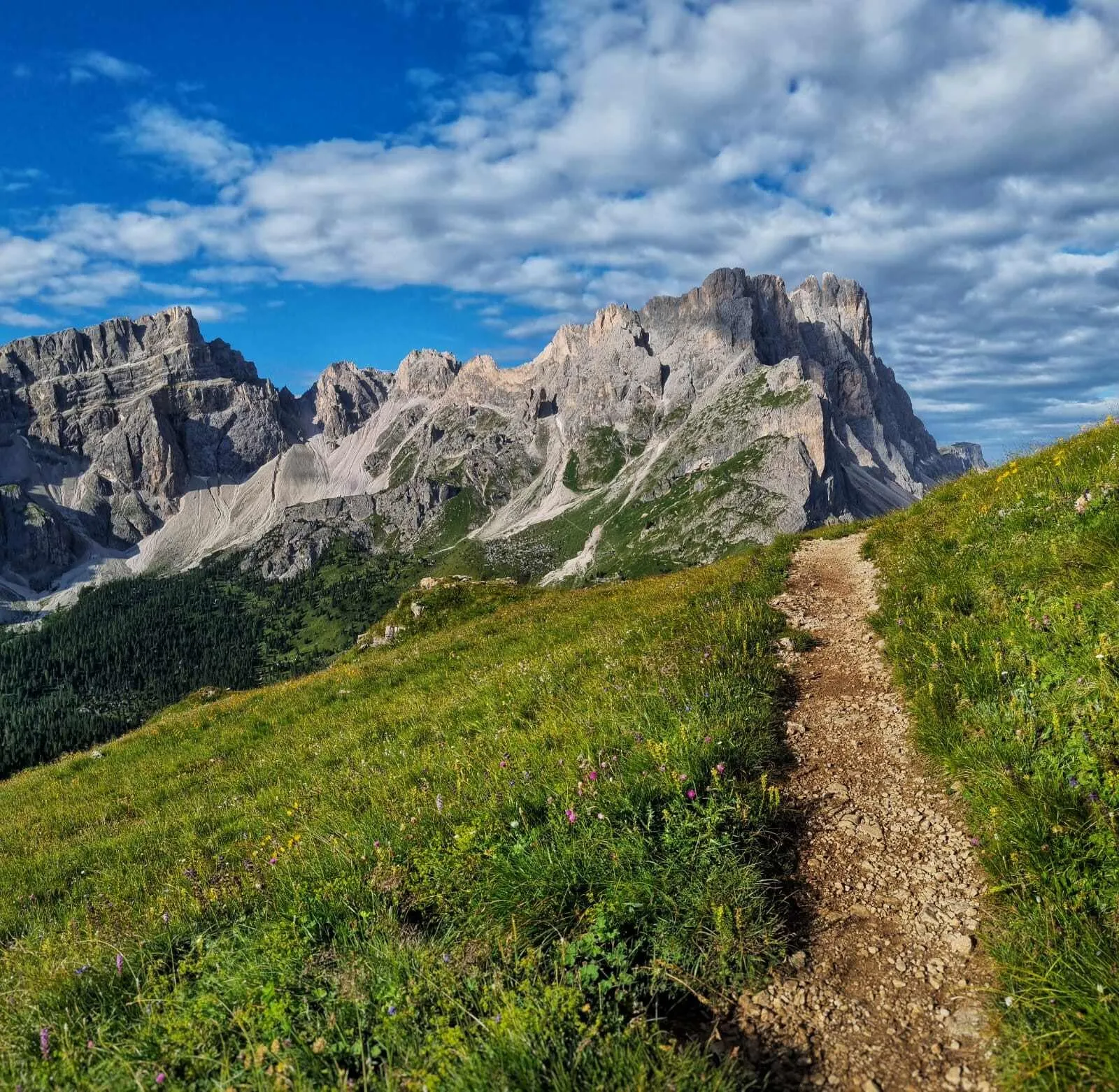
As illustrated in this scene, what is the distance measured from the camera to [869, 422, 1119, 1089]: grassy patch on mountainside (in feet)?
13.7

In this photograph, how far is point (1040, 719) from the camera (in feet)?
22.7

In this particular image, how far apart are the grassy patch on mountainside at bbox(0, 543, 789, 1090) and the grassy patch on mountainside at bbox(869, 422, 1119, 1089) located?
6.19 feet

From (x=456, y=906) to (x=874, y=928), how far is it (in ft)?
12.4

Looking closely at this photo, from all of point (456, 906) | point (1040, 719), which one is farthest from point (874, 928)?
point (456, 906)

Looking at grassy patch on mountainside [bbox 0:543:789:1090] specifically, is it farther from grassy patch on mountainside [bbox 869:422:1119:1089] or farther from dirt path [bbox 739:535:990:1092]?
grassy patch on mountainside [bbox 869:422:1119:1089]

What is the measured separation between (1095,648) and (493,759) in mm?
7784

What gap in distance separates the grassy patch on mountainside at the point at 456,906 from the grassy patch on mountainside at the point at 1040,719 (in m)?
1.89

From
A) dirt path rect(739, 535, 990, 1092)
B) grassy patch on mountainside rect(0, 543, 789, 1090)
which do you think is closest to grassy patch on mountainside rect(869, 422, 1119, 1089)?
dirt path rect(739, 535, 990, 1092)

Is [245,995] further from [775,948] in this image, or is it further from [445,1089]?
[775,948]

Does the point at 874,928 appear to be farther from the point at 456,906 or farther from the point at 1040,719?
the point at 456,906

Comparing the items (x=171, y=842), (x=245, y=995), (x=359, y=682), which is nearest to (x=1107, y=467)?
(x=245, y=995)

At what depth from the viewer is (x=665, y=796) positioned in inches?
272

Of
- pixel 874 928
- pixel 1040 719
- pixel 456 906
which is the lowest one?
pixel 874 928

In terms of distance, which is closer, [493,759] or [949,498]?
[493,759]
